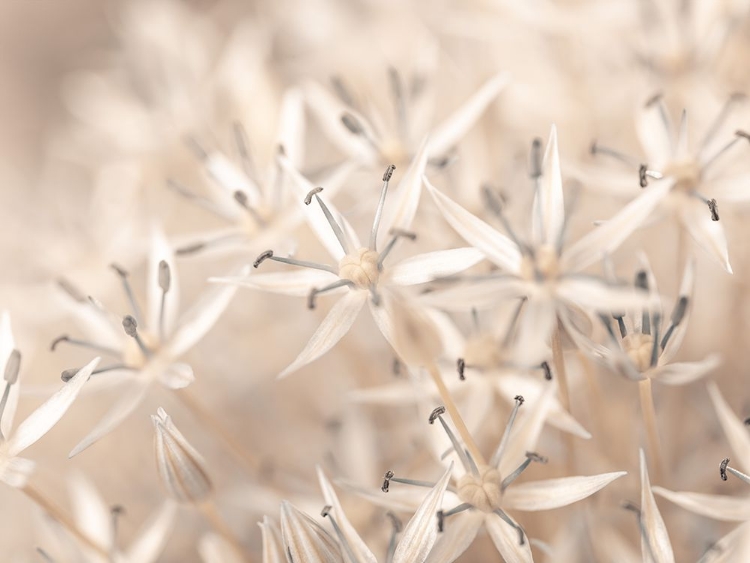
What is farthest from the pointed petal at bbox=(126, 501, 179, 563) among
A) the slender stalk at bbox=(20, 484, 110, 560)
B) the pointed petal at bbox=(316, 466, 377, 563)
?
the pointed petal at bbox=(316, 466, 377, 563)

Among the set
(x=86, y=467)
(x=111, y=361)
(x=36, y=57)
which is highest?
(x=36, y=57)

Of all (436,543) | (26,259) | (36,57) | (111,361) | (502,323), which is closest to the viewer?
(436,543)

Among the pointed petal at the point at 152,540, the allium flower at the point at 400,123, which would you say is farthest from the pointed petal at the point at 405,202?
the pointed petal at the point at 152,540

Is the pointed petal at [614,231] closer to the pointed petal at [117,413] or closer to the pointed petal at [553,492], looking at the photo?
the pointed petal at [553,492]

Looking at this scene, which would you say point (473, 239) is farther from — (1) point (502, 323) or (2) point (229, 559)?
A: (2) point (229, 559)

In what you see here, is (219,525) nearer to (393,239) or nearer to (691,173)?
(393,239)

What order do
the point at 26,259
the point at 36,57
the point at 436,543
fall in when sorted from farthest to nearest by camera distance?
the point at 36,57 → the point at 26,259 → the point at 436,543

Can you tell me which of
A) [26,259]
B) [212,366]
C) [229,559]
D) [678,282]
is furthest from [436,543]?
[26,259]
